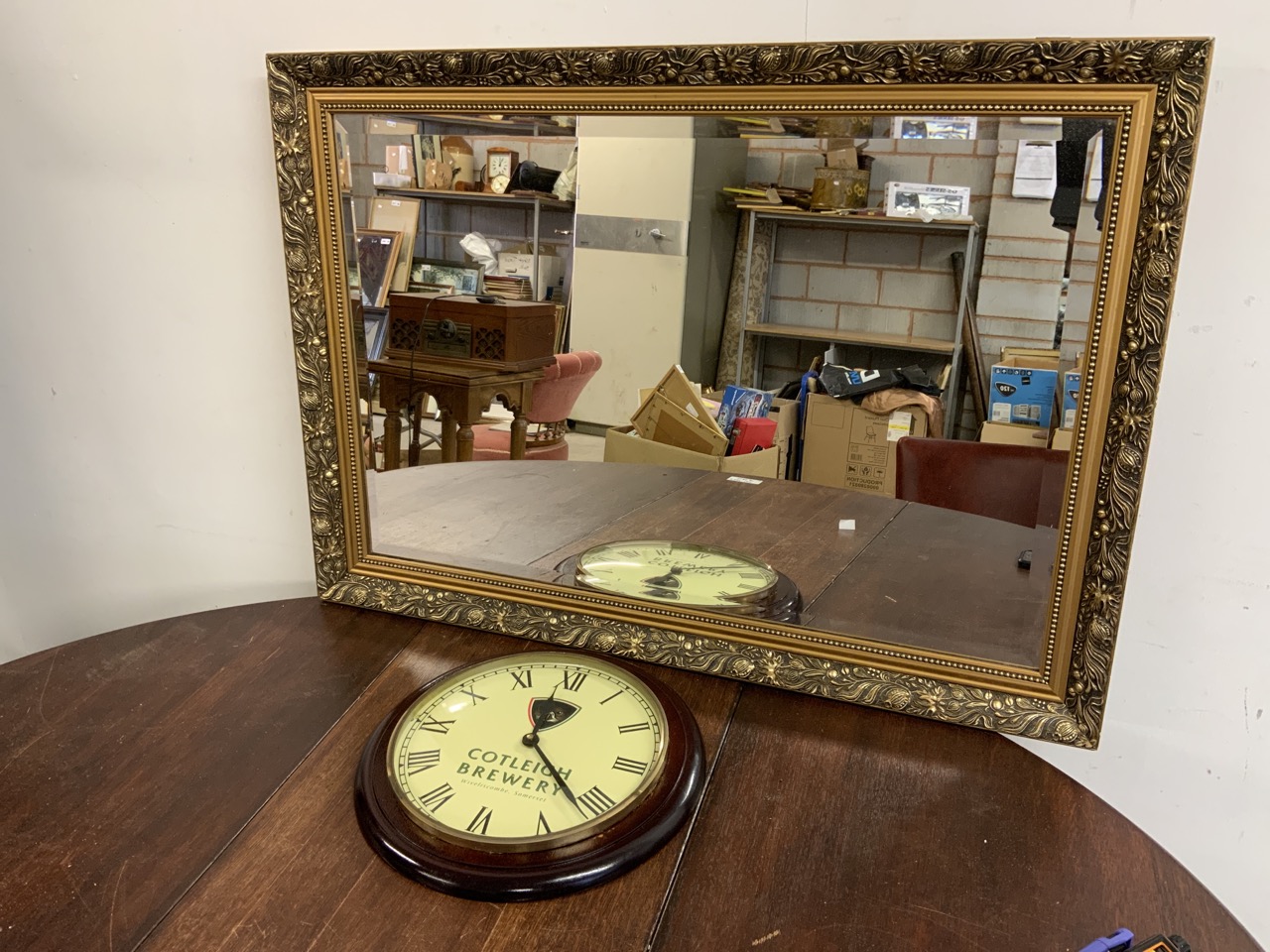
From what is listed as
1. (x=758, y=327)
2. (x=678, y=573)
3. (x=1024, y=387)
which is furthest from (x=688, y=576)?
(x=1024, y=387)

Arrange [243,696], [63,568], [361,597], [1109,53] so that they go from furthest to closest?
[63,568], [361,597], [243,696], [1109,53]

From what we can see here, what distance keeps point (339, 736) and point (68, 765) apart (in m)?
0.22

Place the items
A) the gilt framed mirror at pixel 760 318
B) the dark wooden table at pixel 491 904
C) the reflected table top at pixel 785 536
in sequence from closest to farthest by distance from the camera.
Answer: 1. the dark wooden table at pixel 491 904
2. the gilt framed mirror at pixel 760 318
3. the reflected table top at pixel 785 536

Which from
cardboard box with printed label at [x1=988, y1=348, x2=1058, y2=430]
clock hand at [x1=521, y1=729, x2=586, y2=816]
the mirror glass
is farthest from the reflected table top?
clock hand at [x1=521, y1=729, x2=586, y2=816]

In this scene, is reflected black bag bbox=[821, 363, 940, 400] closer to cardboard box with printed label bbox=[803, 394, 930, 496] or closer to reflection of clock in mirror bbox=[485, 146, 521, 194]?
cardboard box with printed label bbox=[803, 394, 930, 496]

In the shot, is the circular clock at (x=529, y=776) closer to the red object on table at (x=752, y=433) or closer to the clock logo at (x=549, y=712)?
the clock logo at (x=549, y=712)

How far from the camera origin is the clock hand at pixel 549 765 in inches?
28.3

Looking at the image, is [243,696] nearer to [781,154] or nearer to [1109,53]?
[781,154]

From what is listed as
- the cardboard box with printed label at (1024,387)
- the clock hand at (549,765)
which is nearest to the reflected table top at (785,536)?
the cardboard box with printed label at (1024,387)

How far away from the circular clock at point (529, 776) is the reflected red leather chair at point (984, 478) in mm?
314

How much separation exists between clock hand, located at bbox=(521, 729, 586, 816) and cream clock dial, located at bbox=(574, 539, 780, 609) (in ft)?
0.73

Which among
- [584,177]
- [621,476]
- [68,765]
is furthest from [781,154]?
[68,765]

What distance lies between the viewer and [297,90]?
2.96 ft

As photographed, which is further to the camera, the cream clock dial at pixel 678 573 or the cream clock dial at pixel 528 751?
the cream clock dial at pixel 678 573
